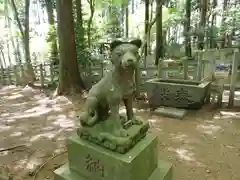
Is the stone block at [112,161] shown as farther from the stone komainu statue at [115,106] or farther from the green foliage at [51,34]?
the green foliage at [51,34]

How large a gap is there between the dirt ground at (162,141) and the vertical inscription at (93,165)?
1.03 m

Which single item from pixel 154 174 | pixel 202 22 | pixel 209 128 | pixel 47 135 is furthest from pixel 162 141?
pixel 202 22

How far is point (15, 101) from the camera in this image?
6.41 metres

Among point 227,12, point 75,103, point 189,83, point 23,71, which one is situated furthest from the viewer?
point 227,12

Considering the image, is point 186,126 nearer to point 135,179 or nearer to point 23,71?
point 135,179

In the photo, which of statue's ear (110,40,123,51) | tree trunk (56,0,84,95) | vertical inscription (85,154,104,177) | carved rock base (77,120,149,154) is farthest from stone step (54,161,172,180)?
tree trunk (56,0,84,95)

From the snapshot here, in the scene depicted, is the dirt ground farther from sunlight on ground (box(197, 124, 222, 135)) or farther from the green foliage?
the green foliage

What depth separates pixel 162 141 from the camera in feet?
11.7

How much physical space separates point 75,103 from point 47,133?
185 centimetres

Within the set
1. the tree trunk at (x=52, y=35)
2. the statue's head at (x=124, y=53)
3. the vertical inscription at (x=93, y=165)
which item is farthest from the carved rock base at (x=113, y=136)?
the tree trunk at (x=52, y=35)

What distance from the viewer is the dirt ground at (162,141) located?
9.12 ft

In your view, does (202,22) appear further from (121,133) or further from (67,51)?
(121,133)

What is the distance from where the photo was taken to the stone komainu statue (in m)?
1.62

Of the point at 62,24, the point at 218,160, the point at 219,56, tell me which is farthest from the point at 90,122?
the point at 62,24
